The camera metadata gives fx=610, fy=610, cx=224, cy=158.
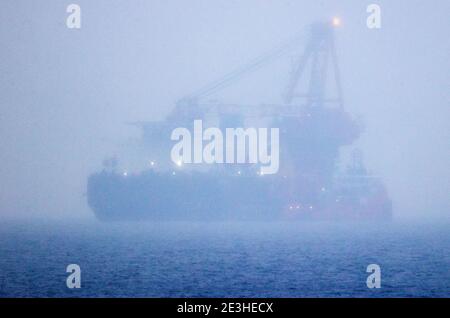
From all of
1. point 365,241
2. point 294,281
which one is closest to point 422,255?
point 365,241

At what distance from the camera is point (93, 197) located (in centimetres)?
9069

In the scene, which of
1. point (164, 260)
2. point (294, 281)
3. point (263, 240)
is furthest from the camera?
point (263, 240)

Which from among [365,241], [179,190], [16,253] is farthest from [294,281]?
[179,190]

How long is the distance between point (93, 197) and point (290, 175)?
3014 cm

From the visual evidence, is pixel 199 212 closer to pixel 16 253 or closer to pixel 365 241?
pixel 365 241

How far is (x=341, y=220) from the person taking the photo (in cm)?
9581

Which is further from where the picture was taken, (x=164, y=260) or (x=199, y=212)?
(x=199, y=212)

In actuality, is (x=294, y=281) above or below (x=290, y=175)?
below
